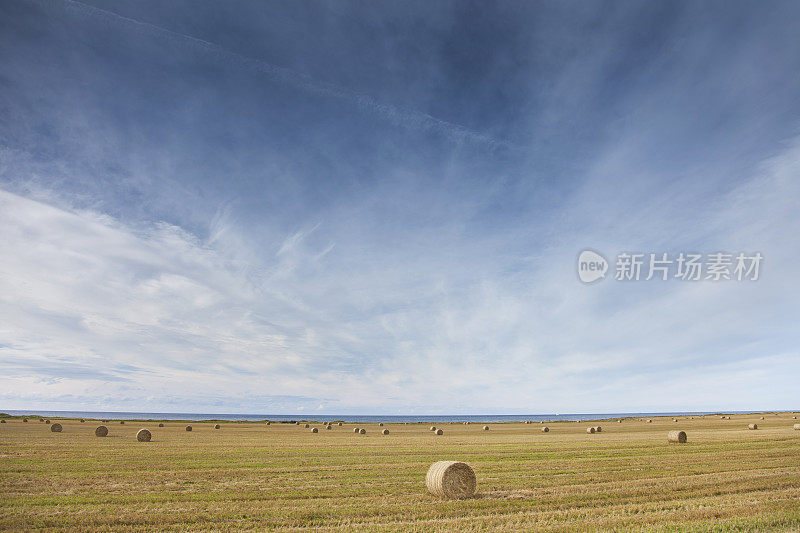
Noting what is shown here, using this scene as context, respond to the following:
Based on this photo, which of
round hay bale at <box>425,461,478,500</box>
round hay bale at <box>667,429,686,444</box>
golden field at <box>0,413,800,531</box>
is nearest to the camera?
golden field at <box>0,413,800,531</box>

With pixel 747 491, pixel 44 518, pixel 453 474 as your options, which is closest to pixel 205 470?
pixel 44 518

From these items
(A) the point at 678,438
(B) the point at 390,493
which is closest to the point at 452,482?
(B) the point at 390,493

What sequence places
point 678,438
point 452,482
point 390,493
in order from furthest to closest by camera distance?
point 678,438
point 390,493
point 452,482

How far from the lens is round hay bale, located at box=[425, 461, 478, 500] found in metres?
15.4

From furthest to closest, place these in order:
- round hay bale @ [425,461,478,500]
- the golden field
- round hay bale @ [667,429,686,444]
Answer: round hay bale @ [667,429,686,444] < round hay bale @ [425,461,478,500] < the golden field

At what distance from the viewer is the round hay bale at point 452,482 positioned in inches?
604

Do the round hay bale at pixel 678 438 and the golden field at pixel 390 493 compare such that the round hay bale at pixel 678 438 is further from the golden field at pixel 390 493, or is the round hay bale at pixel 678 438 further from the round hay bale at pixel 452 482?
the round hay bale at pixel 452 482

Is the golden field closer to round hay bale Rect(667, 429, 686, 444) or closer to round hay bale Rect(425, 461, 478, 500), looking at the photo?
round hay bale Rect(425, 461, 478, 500)

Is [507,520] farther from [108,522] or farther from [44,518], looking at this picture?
[44,518]

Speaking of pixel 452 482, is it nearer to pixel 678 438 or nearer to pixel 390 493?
pixel 390 493

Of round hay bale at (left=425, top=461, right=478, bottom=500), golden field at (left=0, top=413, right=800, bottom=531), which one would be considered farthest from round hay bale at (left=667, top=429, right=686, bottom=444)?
round hay bale at (left=425, top=461, right=478, bottom=500)

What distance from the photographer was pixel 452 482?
50.7ft

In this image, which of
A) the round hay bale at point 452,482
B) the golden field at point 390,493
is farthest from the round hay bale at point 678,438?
the round hay bale at point 452,482

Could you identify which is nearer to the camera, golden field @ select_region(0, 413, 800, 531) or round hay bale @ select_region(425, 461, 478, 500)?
golden field @ select_region(0, 413, 800, 531)
